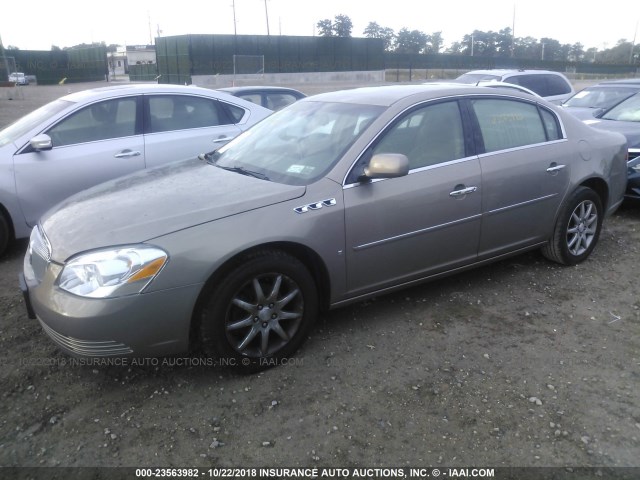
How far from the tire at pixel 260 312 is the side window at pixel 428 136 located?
101 cm

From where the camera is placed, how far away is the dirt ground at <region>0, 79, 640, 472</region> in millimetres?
2510

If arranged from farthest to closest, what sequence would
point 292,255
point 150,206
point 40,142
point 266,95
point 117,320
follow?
point 266,95
point 40,142
point 292,255
point 150,206
point 117,320

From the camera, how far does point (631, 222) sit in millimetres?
6059

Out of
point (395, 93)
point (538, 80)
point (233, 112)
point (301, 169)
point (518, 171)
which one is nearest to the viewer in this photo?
point (301, 169)

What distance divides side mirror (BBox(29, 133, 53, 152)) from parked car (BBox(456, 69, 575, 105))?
8.97 meters

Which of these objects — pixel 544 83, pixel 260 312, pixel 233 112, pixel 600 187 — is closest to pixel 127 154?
pixel 233 112

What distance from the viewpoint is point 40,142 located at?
15.9 ft

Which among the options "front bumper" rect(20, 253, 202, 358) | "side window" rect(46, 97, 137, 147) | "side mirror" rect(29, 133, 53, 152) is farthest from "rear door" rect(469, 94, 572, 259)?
"side mirror" rect(29, 133, 53, 152)

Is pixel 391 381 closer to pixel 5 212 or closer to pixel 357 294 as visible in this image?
pixel 357 294

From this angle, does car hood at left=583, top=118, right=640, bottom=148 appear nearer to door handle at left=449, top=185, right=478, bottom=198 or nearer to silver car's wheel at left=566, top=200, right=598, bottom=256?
silver car's wheel at left=566, top=200, right=598, bottom=256

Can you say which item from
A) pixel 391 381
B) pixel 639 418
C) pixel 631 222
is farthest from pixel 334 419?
pixel 631 222

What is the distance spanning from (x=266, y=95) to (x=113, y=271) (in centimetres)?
703

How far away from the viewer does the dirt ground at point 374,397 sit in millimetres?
2510

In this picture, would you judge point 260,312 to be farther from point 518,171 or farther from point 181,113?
point 181,113
